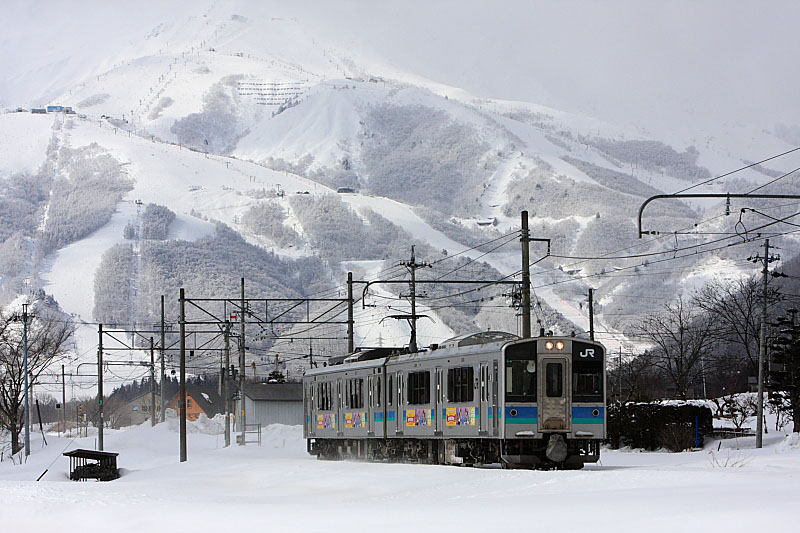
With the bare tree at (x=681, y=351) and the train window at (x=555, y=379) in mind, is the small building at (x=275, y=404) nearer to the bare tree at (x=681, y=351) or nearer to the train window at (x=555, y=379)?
the bare tree at (x=681, y=351)

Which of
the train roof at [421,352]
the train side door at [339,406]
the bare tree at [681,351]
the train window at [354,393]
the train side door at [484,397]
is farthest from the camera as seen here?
the bare tree at [681,351]

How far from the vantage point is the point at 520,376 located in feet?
110

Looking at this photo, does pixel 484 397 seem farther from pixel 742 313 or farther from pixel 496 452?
pixel 742 313

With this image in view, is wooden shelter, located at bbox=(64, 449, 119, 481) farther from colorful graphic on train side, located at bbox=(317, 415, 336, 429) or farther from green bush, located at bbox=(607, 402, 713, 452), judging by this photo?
green bush, located at bbox=(607, 402, 713, 452)

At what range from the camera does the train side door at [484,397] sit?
34.1m

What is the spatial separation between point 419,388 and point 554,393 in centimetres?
672

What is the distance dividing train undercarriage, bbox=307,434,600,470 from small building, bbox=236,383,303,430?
69593 mm

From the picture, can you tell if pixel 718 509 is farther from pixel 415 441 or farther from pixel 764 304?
pixel 764 304

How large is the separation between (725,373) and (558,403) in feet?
311

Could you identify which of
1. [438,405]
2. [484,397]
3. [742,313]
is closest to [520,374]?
[484,397]

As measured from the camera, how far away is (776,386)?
5119 cm

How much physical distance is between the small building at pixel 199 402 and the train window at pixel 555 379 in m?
138

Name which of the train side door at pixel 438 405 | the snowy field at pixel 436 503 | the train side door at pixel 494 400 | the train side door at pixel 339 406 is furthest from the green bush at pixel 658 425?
the train side door at pixel 494 400

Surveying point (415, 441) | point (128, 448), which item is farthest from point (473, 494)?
point (128, 448)
